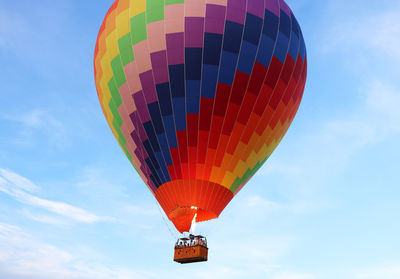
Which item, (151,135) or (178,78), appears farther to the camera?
(151,135)

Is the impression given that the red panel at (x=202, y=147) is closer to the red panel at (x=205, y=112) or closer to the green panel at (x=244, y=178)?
the red panel at (x=205, y=112)

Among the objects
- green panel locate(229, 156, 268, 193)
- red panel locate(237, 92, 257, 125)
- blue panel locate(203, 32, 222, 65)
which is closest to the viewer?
blue panel locate(203, 32, 222, 65)

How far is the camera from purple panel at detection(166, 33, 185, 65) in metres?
16.4

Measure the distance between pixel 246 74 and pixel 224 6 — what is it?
2.88 meters

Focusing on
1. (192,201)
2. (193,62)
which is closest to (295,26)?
(193,62)

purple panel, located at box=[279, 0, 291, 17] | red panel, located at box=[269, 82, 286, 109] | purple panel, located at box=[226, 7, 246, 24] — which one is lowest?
red panel, located at box=[269, 82, 286, 109]

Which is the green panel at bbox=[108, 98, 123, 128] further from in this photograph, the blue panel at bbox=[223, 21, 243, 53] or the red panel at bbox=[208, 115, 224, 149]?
the blue panel at bbox=[223, 21, 243, 53]

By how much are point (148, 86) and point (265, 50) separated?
4.96 metres

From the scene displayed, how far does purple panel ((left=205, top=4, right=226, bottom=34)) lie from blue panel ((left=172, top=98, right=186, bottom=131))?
3001mm

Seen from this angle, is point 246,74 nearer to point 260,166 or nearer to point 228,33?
point 228,33

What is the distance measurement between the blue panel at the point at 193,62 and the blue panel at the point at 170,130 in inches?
71.0

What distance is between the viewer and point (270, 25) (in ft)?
56.8

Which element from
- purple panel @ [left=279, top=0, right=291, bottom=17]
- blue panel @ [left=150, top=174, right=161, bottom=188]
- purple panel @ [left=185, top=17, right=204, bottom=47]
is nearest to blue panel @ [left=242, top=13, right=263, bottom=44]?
purple panel @ [left=185, top=17, right=204, bottom=47]

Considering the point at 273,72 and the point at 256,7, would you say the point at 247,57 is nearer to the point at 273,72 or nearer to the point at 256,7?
the point at 273,72
